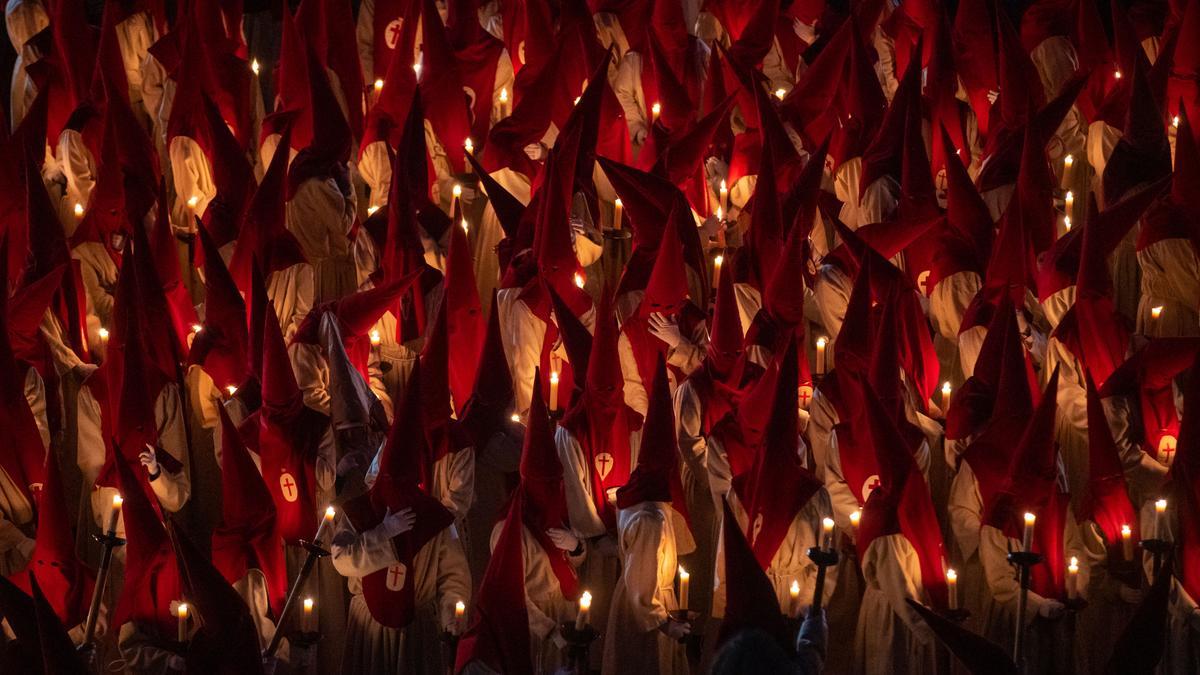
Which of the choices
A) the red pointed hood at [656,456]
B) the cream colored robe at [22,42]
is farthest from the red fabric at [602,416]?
the cream colored robe at [22,42]

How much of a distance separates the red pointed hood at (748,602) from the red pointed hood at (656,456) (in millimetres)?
1561

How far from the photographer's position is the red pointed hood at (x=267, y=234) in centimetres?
937

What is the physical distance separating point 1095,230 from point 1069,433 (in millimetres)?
962

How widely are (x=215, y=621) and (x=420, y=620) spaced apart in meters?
1.36

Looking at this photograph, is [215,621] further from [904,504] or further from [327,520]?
[904,504]

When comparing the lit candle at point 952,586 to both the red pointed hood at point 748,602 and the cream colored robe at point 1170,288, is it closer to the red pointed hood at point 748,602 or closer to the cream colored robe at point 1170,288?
the red pointed hood at point 748,602

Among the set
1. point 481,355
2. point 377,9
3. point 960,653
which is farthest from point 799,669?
point 377,9

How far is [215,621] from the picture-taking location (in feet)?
21.7

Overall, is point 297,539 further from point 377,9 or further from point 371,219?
point 377,9

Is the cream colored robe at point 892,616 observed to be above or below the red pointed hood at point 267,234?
below

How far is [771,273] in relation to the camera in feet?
31.0

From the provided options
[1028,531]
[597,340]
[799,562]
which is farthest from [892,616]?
[597,340]

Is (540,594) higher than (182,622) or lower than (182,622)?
higher

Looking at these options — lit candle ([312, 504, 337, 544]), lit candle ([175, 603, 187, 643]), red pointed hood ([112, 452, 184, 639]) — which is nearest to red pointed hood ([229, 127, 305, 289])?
lit candle ([312, 504, 337, 544])
